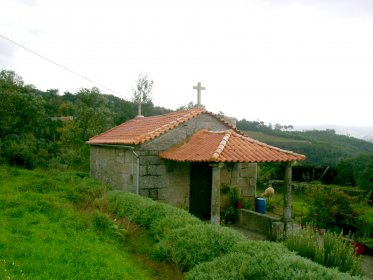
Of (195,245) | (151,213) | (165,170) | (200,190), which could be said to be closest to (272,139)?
(200,190)

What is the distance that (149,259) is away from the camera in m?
7.02

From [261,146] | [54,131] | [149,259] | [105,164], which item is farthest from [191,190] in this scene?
[54,131]

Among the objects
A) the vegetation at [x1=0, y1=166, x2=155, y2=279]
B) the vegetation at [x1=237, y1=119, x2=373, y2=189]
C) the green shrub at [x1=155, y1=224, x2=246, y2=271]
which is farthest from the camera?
the vegetation at [x1=237, y1=119, x2=373, y2=189]

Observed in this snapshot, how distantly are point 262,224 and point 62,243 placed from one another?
6237 millimetres

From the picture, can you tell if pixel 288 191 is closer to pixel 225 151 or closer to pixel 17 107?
pixel 225 151

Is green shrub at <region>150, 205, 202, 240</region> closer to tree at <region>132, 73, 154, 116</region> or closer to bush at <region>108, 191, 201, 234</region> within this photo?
bush at <region>108, 191, 201, 234</region>

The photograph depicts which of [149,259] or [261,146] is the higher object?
[261,146]

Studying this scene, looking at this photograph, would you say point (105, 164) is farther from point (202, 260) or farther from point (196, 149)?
point (202, 260)

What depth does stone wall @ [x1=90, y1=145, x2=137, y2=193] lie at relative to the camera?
40.4 feet

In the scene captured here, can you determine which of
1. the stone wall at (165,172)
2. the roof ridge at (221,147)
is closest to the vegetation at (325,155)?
the roof ridge at (221,147)

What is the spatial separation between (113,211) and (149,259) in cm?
324

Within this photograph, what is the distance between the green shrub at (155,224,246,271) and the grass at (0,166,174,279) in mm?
459

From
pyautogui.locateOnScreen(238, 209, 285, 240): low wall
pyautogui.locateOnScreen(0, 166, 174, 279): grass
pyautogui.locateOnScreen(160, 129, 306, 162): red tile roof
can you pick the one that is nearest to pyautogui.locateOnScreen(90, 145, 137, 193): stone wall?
pyautogui.locateOnScreen(160, 129, 306, 162): red tile roof

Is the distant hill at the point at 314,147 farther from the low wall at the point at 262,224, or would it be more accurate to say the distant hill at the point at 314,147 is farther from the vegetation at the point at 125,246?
the vegetation at the point at 125,246
